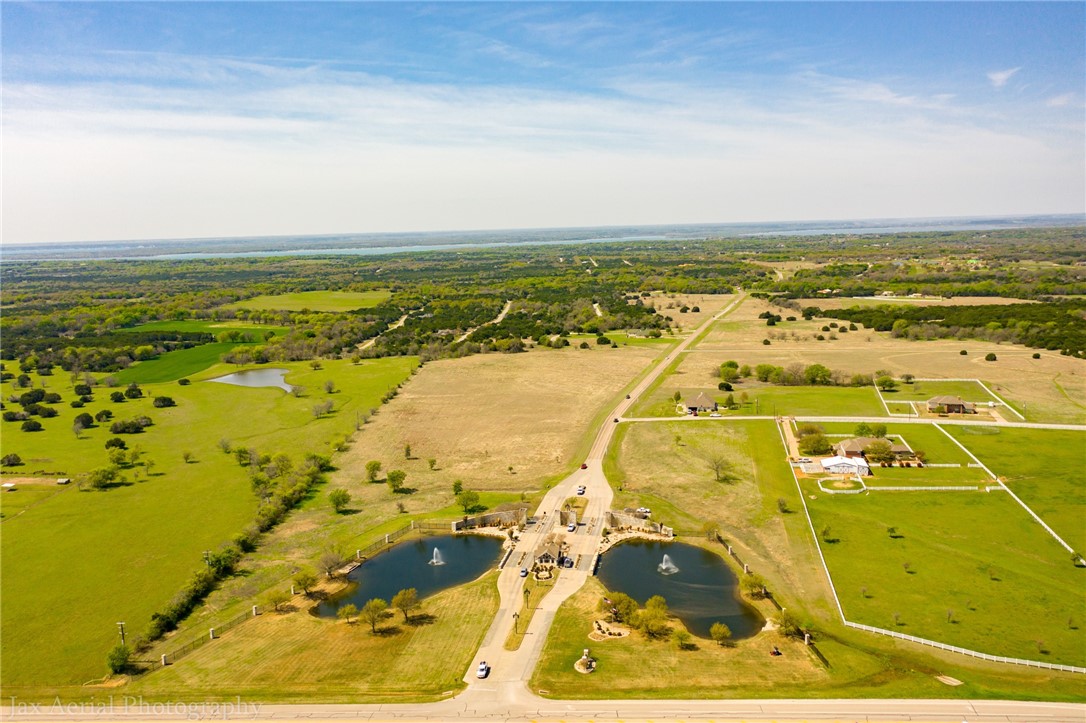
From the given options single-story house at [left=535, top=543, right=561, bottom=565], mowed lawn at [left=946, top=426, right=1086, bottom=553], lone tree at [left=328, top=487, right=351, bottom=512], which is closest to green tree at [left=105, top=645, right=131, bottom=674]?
lone tree at [left=328, top=487, right=351, bottom=512]

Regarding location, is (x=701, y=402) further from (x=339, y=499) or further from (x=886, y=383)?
(x=339, y=499)

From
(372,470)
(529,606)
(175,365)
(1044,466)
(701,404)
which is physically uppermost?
(175,365)

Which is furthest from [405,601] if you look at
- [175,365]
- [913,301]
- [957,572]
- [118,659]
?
[913,301]

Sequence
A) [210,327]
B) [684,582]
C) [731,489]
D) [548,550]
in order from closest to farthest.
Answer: [684,582], [548,550], [731,489], [210,327]

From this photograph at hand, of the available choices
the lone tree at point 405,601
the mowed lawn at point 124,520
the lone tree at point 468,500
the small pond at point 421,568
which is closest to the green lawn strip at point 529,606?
the small pond at point 421,568

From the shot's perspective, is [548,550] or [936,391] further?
[936,391]

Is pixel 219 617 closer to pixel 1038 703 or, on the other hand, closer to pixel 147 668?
pixel 147 668

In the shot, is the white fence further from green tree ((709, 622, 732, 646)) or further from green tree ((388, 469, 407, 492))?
green tree ((388, 469, 407, 492))
